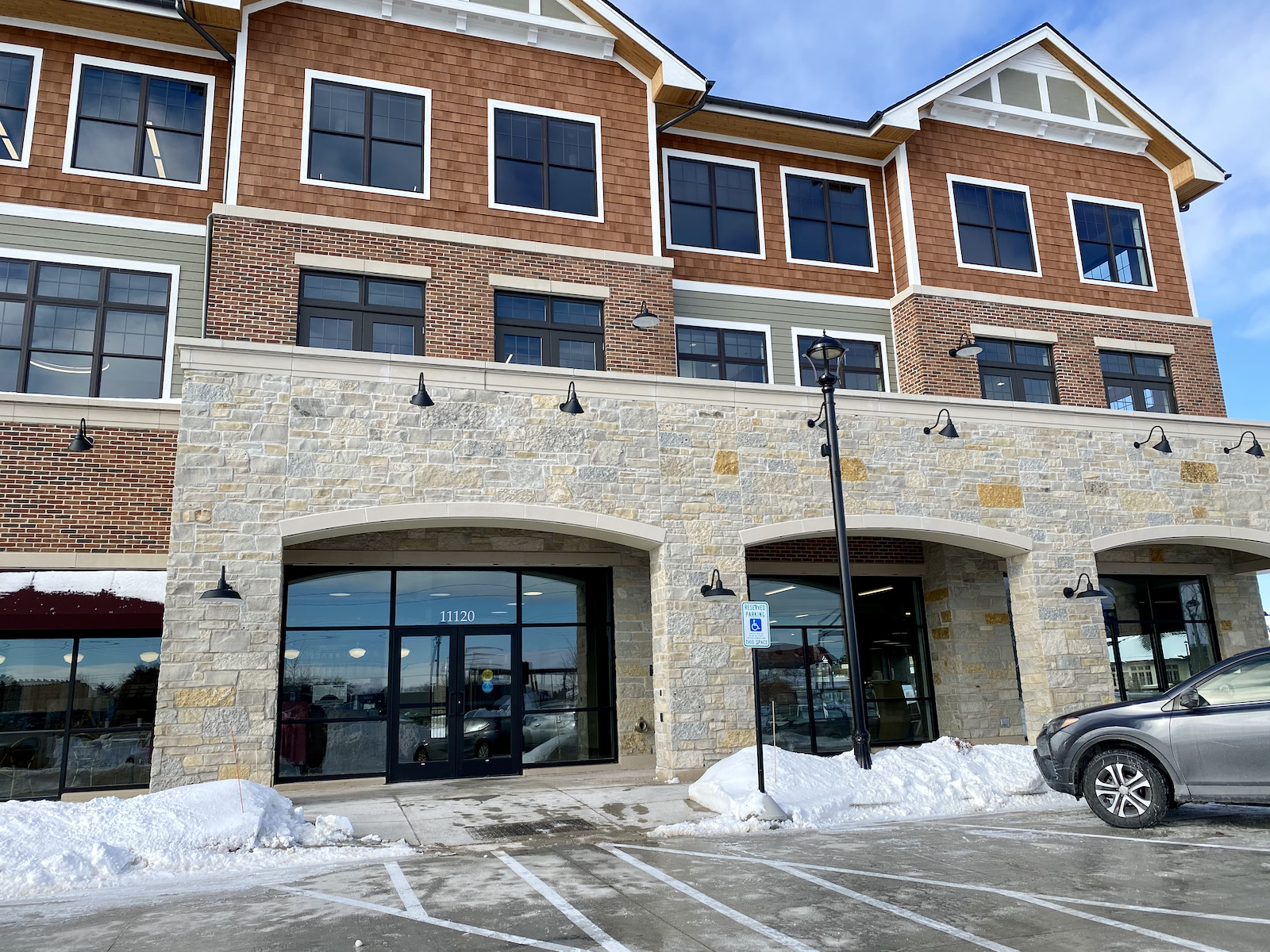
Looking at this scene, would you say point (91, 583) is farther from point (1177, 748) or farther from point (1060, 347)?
point (1060, 347)

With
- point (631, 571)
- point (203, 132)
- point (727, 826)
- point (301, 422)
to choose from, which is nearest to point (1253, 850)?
point (727, 826)

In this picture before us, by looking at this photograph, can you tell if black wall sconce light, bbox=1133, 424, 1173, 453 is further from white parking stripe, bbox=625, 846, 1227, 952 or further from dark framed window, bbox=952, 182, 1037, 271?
white parking stripe, bbox=625, 846, 1227, 952

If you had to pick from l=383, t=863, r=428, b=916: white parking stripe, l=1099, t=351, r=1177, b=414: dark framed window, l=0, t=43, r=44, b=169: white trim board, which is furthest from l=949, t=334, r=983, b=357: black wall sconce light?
l=0, t=43, r=44, b=169: white trim board

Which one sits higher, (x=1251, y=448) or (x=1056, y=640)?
(x=1251, y=448)

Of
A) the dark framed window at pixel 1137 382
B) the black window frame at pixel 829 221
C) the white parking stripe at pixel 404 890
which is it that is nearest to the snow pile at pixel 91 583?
the white parking stripe at pixel 404 890

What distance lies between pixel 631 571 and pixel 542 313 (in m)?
4.88

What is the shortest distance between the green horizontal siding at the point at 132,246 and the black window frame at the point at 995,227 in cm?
1475

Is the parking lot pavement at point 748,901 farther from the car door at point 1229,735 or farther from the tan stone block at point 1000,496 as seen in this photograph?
the tan stone block at point 1000,496

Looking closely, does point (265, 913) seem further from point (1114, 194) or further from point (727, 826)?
point (1114, 194)

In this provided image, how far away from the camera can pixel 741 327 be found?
62.6 ft

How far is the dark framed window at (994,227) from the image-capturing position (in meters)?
20.5

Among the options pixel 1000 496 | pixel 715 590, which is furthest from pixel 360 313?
pixel 1000 496

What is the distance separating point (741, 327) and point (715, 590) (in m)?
7.04

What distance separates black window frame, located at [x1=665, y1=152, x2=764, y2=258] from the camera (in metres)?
19.2
